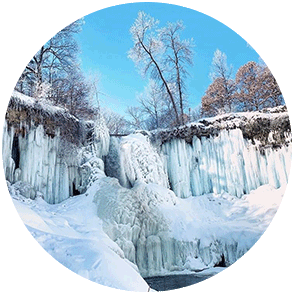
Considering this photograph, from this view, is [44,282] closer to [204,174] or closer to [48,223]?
[48,223]

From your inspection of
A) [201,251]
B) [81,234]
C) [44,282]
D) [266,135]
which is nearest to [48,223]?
[81,234]

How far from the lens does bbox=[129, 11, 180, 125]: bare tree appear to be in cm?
343

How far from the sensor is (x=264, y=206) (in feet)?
10.7

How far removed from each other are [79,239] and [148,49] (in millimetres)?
1972

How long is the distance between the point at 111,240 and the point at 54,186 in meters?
0.79

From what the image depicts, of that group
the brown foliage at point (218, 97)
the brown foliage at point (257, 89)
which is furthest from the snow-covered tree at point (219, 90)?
the brown foliage at point (257, 89)

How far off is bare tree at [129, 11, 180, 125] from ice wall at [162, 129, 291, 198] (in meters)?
0.38

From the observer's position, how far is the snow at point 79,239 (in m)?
2.93

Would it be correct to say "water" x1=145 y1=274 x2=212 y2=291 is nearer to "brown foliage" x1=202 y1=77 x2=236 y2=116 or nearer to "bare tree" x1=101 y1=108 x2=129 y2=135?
"bare tree" x1=101 y1=108 x2=129 y2=135

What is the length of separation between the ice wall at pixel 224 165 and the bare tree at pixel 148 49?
0.38 metres

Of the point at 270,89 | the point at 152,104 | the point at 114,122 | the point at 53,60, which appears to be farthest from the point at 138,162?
the point at 270,89

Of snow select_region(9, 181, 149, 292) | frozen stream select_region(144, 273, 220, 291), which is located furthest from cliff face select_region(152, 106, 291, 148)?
frozen stream select_region(144, 273, 220, 291)

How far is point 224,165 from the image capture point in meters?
3.38

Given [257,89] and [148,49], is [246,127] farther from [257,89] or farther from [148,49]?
[148,49]
